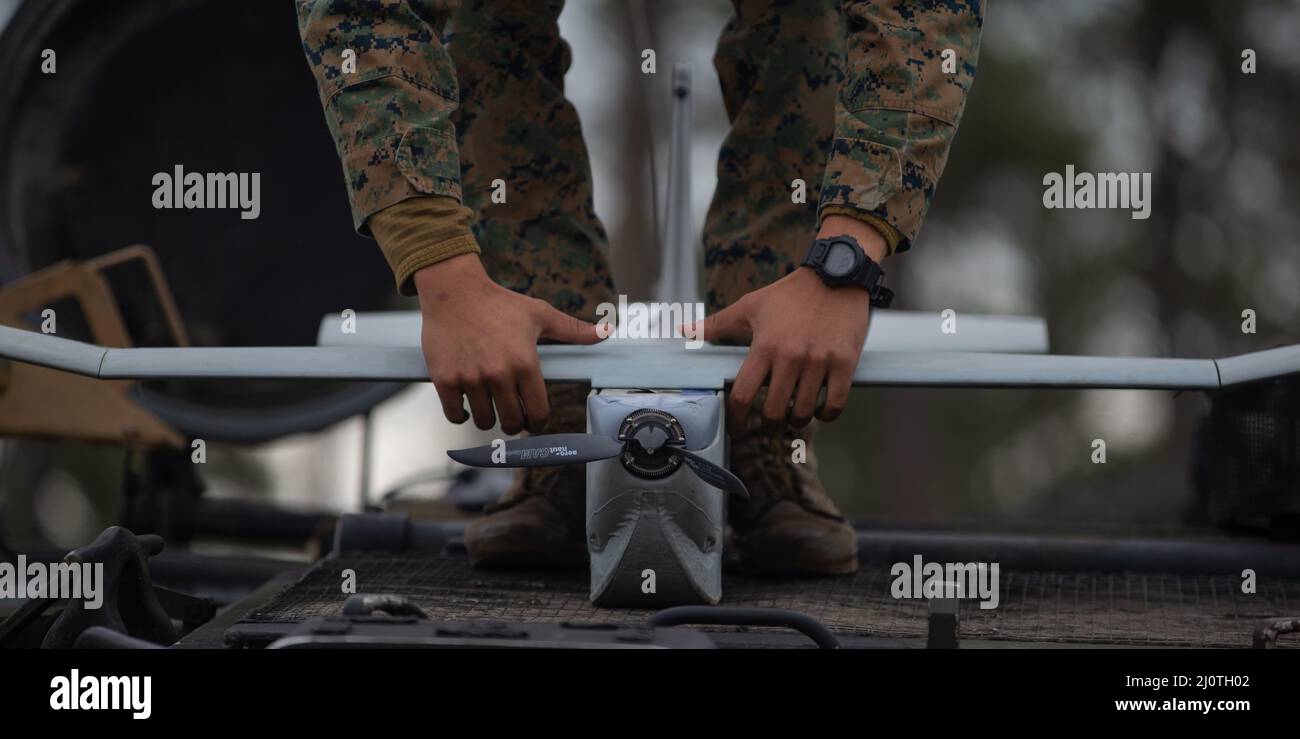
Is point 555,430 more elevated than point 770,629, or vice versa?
point 555,430

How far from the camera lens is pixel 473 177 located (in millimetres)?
2252

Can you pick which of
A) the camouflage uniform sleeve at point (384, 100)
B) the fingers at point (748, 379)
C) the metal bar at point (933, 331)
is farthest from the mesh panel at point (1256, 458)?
the camouflage uniform sleeve at point (384, 100)

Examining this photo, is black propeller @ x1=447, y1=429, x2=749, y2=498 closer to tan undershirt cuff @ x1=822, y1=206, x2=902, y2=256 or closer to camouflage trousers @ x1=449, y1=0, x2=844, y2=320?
tan undershirt cuff @ x1=822, y1=206, x2=902, y2=256

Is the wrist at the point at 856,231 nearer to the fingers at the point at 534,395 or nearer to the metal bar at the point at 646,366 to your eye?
the metal bar at the point at 646,366

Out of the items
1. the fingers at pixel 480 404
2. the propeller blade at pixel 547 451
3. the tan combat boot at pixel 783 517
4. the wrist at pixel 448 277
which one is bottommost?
the tan combat boot at pixel 783 517

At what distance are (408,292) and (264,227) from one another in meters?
2.17

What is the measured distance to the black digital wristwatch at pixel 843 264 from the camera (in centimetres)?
166

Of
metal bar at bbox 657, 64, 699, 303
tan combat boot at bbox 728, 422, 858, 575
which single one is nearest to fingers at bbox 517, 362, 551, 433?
tan combat boot at bbox 728, 422, 858, 575

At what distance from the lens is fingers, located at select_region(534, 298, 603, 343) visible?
1.70 m

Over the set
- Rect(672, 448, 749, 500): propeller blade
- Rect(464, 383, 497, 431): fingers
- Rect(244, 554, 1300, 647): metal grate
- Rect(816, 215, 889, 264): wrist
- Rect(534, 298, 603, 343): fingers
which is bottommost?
Rect(244, 554, 1300, 647): metal grate

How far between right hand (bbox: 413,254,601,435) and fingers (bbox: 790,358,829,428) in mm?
294
